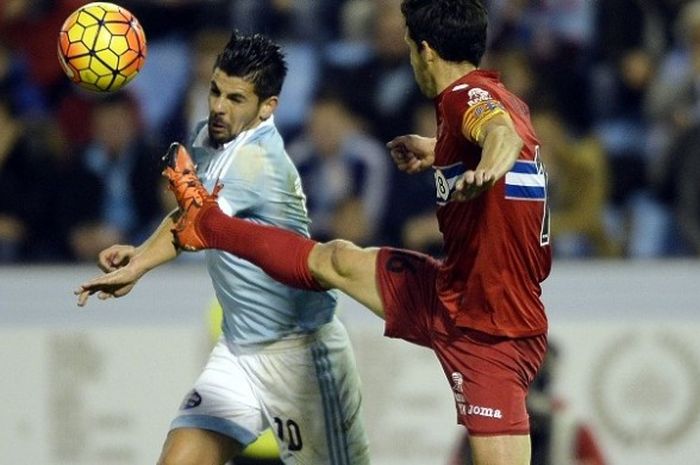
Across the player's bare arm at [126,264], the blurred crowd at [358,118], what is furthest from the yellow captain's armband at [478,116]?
the blurred crowd at [358,118]

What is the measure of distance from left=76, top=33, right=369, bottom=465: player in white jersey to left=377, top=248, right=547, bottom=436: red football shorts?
0.54 metres

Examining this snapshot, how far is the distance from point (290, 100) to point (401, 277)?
12.9ft

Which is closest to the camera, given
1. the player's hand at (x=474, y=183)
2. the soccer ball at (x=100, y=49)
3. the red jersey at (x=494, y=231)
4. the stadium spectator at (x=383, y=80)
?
the player's hand at (x=474, y=183)

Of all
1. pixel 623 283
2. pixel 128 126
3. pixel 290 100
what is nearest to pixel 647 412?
pixel 623 283

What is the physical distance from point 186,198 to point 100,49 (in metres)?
0.77

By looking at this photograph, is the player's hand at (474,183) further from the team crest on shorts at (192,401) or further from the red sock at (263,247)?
the team crest on shorts at (192,401)

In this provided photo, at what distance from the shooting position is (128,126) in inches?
408

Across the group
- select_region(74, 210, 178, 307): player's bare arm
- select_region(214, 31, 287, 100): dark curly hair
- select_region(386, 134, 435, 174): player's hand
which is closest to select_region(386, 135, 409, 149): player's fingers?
select_region(386, 134, 435, 174): player's hand

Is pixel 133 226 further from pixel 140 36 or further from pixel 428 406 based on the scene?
pixel 140 36

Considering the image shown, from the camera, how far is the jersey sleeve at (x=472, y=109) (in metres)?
5.98

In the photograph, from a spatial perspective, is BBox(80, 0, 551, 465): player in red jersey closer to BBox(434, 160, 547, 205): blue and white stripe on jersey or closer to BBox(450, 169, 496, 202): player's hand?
BBox(434, 160, 547, 205): blue and white stripe on jersey

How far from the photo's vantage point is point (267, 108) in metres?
7.09

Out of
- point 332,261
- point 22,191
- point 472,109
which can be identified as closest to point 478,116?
point 472,109

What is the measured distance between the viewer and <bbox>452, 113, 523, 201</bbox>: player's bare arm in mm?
5512
